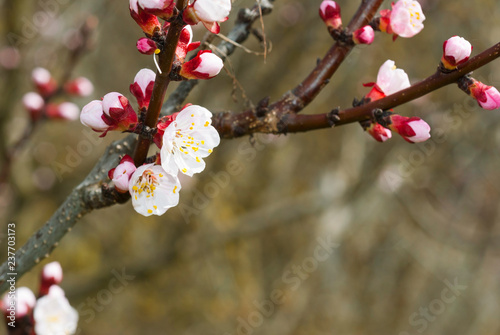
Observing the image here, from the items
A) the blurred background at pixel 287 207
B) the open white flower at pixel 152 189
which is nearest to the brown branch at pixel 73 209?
the open white flower at pixel 152 189

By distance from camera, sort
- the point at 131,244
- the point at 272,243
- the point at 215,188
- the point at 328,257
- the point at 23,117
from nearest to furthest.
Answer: the point at 23,117, the point at 215,188, the point at 328,257, the point at 131,244, the point at 272,243

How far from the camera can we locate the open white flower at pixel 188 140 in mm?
1089

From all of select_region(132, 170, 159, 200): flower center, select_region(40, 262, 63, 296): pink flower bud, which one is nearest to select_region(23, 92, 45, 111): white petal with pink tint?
select_region(40, 262, 63, 296): pink flower bud

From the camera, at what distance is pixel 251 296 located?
6.05m

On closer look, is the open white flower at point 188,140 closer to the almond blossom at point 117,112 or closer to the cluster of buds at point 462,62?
the almond blossom at point 117,112

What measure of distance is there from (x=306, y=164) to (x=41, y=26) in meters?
5.26

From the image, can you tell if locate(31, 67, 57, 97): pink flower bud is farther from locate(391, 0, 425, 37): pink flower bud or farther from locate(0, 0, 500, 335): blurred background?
locate(391, 0, 425, 37): pink flower bud

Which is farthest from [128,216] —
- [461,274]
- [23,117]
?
[461,274]

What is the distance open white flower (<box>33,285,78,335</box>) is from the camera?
1577 mm

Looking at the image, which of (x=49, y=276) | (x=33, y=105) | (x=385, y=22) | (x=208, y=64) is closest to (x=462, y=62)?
(x=385, y=22)

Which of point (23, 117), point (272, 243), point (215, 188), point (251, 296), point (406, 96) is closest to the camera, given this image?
point (406, 96)

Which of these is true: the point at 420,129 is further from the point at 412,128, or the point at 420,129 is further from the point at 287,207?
the point at 287,207

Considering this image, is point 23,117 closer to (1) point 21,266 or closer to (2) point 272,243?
(1) point 21,266

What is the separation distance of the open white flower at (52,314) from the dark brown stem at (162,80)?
2.54ft
